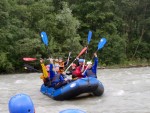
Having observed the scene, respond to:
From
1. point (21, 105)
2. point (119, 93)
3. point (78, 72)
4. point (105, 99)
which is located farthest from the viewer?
point (119, 93)

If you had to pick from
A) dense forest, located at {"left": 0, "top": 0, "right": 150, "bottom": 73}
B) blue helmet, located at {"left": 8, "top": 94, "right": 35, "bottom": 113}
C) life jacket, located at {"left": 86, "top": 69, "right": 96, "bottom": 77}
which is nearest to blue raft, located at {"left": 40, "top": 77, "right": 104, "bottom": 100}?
life jacket, located at {"left": 86, "top": 69, "right": 96, "bottom": 77}

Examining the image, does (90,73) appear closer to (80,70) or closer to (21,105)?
(80,70)

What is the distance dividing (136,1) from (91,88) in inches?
622

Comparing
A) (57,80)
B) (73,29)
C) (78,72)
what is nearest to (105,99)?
(78,72)

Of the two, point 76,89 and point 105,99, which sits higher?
point 76,89

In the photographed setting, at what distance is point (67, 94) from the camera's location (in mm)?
8633

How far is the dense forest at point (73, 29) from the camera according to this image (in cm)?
1719

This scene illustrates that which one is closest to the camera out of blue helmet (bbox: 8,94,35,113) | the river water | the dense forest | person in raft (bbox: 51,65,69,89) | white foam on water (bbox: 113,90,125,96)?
blue helmet (bbox: 8,94,35,113)

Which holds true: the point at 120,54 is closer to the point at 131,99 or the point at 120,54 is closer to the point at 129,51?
the point at 129,51

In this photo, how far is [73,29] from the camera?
18.9 m

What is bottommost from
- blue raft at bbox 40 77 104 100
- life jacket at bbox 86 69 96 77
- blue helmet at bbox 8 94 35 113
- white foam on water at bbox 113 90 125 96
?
white foam on water at bbox 113 90 125 96

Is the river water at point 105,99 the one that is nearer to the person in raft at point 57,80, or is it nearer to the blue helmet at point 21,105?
the person in raft at point 57,80

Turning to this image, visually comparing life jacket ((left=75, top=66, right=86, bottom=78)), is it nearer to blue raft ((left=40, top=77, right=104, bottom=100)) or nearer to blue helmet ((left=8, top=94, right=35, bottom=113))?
blue raft ((left=40, top=77, right=104, bottom=100))

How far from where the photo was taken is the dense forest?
17188 millimetres
